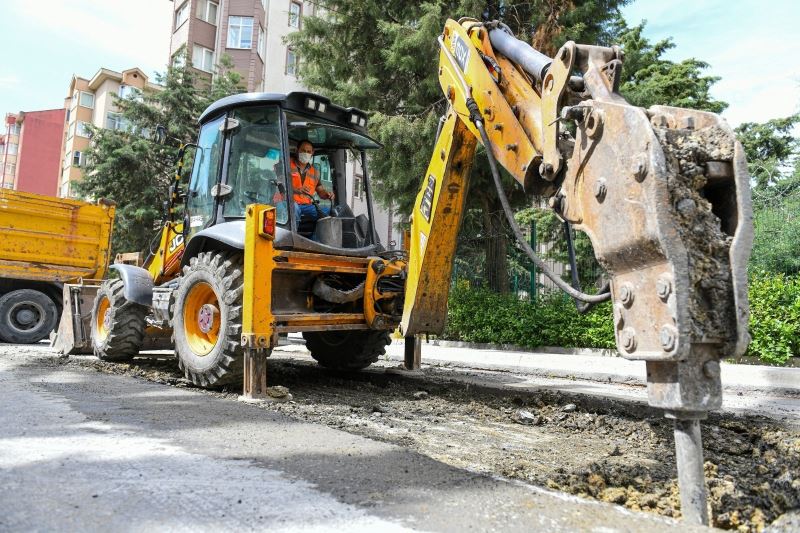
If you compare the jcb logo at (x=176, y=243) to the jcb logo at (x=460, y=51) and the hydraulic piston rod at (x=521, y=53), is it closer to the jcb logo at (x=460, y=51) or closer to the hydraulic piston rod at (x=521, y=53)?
the jcb logo at (x=460, y=51)

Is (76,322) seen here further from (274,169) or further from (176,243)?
(274,169)

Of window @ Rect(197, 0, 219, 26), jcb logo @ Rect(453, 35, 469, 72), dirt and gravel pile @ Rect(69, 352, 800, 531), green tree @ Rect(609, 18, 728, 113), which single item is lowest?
dirt and gravel pile @ Rect(69, 352, 800, 531)

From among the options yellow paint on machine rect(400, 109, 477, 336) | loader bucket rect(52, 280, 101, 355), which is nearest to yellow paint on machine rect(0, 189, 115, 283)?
loader bucket rect(52, 280, 101, 355)

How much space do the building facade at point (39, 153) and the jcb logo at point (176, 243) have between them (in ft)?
164

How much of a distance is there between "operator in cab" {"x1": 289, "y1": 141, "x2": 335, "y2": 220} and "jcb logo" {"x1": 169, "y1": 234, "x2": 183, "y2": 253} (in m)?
1.70

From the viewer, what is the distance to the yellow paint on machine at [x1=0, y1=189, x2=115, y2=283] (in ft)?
36.5

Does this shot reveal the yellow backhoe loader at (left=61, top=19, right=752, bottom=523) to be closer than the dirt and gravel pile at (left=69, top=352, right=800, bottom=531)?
Yes

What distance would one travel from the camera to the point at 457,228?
17.1 feet

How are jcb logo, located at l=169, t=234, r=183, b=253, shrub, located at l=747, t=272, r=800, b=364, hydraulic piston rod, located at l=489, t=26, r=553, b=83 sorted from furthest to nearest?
1. shrub, located at l=747, t=272, r=800, b=364
2. jcb logo, located at l=169, t=234, r=183, b=253
3. hydraulic piston rod, located at l=489, t=26, r=553, b=83

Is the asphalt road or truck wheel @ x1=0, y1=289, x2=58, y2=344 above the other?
truck wheel @ x1=0, y1=289, x2=58, y2=344

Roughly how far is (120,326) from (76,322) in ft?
5.09

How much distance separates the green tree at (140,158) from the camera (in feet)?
57.7

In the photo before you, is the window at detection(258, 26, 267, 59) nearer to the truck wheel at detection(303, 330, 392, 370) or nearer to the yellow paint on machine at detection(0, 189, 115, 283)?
the yellow paint on machine at detection(0, 189, 115, 283)

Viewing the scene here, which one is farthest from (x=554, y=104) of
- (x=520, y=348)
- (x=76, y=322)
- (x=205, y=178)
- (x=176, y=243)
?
(x=520, y=348)
